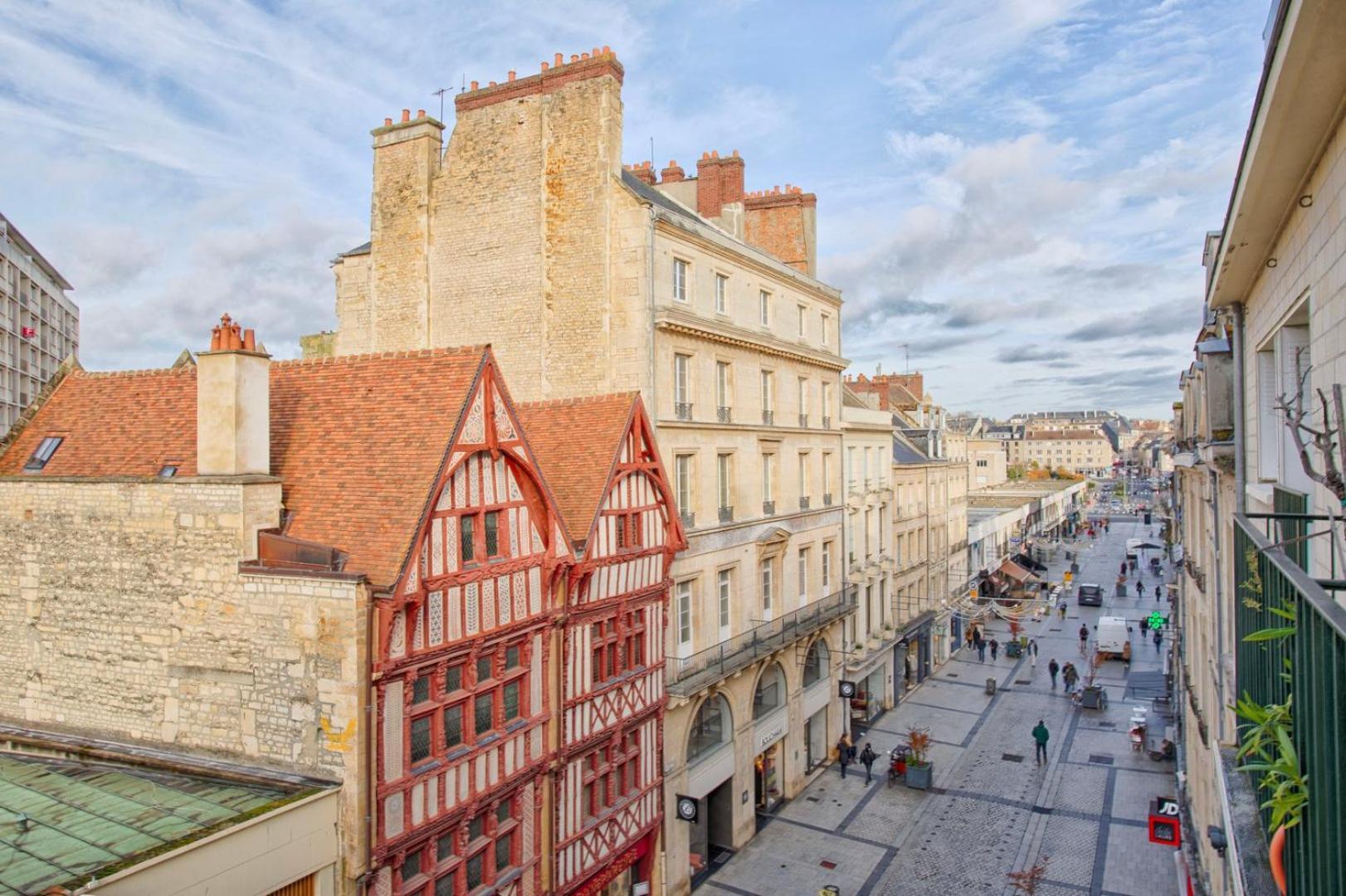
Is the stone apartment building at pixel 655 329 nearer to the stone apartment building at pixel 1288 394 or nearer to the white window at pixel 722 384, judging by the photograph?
the white window at pixel 722 384

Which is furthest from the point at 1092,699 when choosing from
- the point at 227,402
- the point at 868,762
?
the point at 227,402

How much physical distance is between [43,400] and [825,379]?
2165cm

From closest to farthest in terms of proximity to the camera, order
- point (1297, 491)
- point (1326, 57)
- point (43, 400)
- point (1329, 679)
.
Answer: point (1329, 679) < point (1326, 57) < point (1297, 491) < point (43, 400)

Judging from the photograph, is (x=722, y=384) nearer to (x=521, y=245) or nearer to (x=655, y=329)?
(x=655, y=329)

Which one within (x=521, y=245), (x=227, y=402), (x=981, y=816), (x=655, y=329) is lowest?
(x=981, y=816)

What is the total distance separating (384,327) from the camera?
2295cm

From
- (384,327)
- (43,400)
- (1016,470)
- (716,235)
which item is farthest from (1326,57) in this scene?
(1016,470)

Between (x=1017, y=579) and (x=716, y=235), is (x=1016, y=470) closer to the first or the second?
(x=1017, y=579)

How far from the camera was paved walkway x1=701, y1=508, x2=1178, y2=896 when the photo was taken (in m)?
20.5

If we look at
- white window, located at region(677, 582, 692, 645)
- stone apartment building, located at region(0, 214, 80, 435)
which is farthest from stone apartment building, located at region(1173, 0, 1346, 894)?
stone apartment building, located at region(0, 214, 80, 435)

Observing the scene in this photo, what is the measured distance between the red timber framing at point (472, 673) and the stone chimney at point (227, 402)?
2.85 metres

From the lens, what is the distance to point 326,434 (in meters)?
13.7

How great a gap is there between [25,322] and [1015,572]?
211 ft

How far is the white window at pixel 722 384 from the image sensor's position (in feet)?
74.3
